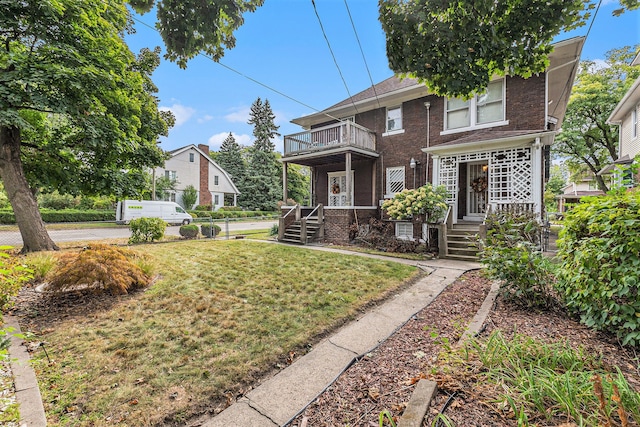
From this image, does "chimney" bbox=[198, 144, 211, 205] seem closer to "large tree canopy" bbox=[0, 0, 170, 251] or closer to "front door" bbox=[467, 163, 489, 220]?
"large tree canopy" bbox=[0, 0, 170, 251]

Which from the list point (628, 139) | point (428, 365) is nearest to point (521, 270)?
point (428, 365)

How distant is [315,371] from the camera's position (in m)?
2.68

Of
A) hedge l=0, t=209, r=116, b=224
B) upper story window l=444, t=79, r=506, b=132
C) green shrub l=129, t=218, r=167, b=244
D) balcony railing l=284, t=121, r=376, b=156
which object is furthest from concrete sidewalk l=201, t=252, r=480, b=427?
hedge l=0, t=209, r=116, b=224

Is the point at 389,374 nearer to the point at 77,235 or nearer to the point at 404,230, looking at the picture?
the point at 404,230

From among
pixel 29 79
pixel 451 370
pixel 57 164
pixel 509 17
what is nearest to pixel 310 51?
pixel 509 17

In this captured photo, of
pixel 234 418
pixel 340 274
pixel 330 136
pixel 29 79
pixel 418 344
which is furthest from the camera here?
pixel 330 136

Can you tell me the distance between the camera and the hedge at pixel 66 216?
17562 mm

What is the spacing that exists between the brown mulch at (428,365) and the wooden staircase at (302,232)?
7.27m

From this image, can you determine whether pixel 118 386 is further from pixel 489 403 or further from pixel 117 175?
pixel 117 175

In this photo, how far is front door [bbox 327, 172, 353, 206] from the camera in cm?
1414

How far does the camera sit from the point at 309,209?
43.7ft

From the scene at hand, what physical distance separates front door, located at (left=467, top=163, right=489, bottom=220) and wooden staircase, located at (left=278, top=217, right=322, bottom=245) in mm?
6177

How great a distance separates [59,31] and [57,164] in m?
3.56

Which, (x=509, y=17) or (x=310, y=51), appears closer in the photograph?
(x=509, y=17)
